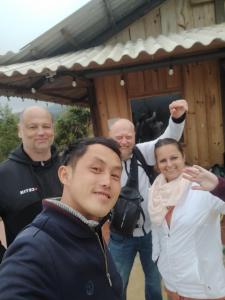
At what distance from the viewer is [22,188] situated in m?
2.16

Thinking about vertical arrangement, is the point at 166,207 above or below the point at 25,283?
below

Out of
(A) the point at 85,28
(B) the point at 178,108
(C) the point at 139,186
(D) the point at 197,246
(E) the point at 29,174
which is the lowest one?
(D) the point at 197,246

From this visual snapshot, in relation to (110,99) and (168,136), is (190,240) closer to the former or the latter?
(168,136)

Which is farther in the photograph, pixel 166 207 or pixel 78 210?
pixel 166 207

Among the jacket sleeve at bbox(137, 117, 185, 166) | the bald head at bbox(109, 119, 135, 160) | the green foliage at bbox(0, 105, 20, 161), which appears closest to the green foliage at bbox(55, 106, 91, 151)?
the green foliage at bbox(0, 105, 20, 161)

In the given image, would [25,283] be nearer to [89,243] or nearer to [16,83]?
[89,243]

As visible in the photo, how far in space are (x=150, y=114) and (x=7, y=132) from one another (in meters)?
13.0

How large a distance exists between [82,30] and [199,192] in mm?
3682

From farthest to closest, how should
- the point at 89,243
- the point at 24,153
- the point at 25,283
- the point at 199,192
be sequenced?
the point at 24,153, the point at 199,192, the point at 89,243, the point at 25,283

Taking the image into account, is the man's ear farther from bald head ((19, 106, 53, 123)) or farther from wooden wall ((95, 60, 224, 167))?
wooden wall ((95, 60, 224, 167))

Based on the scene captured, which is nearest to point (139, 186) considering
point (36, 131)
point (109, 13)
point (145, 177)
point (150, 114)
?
point (145, 177)

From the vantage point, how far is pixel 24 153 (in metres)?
2.29

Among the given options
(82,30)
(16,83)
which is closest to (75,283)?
(16,83)

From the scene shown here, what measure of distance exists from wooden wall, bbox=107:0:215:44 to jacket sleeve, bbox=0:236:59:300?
15.4ft
